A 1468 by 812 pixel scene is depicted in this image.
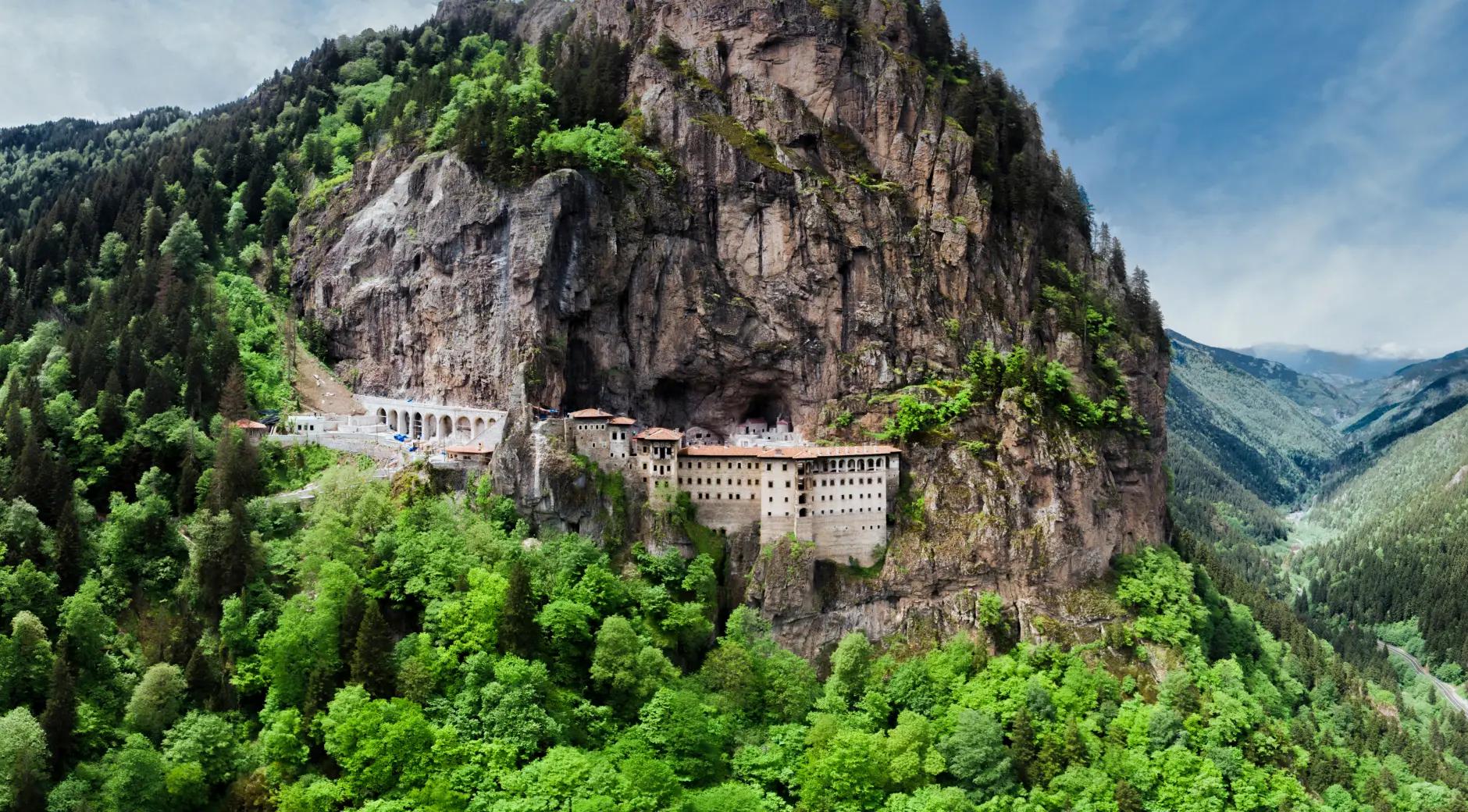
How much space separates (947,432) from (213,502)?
175 feet

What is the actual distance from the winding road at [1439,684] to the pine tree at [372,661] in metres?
121

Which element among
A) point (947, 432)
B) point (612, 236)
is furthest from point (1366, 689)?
point (612, 236)

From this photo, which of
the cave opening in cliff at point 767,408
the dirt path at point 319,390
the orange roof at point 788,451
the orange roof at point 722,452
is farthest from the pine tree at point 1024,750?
the dirt path at point 319,390

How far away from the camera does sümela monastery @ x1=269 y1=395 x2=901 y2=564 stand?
74.9m

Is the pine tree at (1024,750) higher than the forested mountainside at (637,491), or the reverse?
the forested mountainside at (637,491)

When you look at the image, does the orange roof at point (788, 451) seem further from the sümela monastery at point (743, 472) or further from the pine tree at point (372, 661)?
the pine tree at point (372, 661)

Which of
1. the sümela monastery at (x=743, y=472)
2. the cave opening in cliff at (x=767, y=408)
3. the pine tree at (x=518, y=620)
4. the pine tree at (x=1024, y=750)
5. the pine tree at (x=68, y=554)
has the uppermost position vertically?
the cave opening in cliff at (x=767, y=408)

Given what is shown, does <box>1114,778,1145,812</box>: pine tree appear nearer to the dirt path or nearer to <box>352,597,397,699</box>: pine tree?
<box>352,597,397,699</box>: pine tree

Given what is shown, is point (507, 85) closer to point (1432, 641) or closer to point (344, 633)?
point (344, 633)

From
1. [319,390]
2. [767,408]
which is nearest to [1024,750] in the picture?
[767,408]

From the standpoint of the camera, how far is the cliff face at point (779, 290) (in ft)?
258

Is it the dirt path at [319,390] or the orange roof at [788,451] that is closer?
the orange roof at [788,451]

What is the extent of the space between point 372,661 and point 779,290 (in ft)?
143

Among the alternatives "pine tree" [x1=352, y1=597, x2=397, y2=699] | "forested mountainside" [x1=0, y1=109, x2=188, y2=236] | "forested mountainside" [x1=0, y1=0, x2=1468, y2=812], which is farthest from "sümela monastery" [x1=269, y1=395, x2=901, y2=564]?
"forested mountainside" [x1=0, y1=109, x2=188, y2=236]
